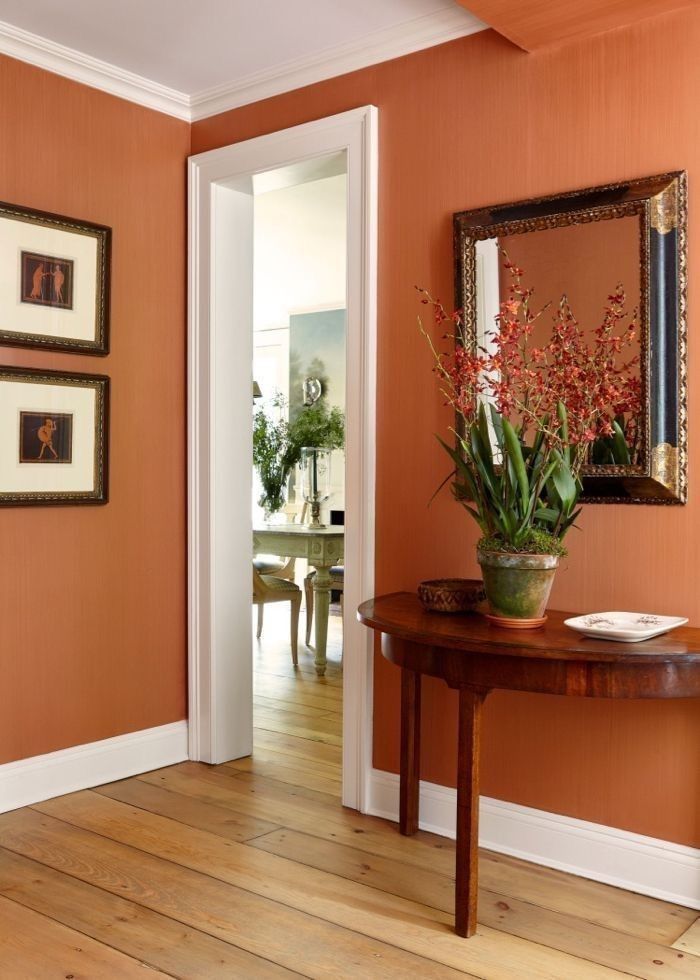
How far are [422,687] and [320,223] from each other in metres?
3.63

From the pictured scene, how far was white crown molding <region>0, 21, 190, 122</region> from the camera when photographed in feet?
10.8

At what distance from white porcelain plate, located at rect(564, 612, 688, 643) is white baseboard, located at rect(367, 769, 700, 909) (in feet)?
2.20

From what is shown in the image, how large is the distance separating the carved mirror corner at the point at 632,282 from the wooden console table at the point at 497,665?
1.49 ft

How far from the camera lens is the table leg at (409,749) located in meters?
3.08

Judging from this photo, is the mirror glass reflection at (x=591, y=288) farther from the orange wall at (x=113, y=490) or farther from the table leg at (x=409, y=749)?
the orange wall at (x=113, y=490)

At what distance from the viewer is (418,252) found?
3.22 metres

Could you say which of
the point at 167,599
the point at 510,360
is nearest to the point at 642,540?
the point at 510,360

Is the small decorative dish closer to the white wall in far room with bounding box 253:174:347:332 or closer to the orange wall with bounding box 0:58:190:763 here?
the orange wall with bounding box 0:58:190:763

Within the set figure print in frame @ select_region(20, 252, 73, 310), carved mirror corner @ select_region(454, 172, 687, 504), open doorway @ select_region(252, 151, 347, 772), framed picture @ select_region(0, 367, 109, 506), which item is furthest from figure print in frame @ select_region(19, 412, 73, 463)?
carved mirror corner @ select_region(454, 172, 687, 504)

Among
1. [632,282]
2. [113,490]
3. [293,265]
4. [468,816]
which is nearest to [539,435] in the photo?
[632,282]

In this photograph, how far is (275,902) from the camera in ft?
8.66

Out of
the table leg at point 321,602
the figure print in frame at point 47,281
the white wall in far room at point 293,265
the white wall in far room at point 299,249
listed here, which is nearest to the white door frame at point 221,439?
the white wall in far room at point 293,265

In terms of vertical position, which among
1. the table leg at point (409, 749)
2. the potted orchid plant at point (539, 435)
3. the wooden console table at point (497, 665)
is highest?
the potted orchid plant at point (539, 435)

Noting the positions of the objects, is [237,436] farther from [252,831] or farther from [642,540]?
[642,540]
